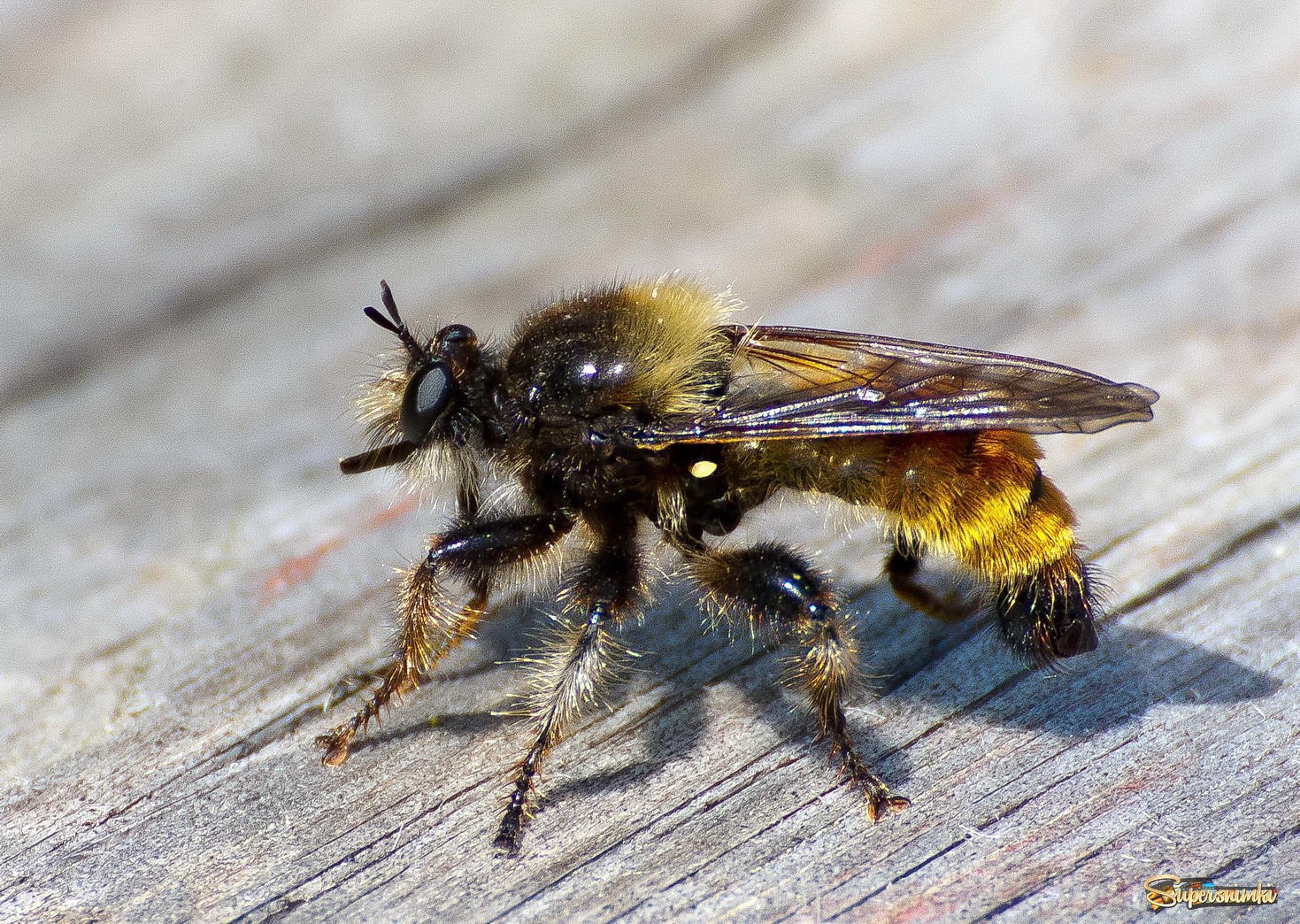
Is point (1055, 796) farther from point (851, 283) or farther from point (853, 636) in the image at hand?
point (851, 283)

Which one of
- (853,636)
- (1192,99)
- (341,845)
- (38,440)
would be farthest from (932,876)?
(1192,99)

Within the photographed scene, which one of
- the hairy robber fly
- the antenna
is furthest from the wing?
the antenna

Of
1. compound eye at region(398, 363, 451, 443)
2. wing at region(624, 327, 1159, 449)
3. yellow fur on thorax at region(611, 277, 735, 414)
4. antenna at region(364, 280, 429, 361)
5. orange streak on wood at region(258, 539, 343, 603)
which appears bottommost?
wing at region(624, 327, 1159, 449)

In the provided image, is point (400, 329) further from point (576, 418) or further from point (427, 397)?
point (576, 418)

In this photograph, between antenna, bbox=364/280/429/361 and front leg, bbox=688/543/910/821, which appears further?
antenna, bbox=364/280/429/361

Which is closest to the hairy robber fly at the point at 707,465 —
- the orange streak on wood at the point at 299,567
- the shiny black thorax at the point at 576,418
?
the shiny black thorax at the point at 576,418

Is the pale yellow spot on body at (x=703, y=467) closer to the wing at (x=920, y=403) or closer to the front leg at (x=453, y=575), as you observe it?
the wing at (x=920, y=403)

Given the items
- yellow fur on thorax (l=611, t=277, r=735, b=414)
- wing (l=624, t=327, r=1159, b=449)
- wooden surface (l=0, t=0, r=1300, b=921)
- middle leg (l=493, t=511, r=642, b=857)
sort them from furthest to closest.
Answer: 1. yellow fur on thorax (l=611, t=277, r=735, b=414)
2. wing (l=624, t=327, r=1159, b=449)
3. middle leg (l=493, t=511, r=642, b=857)
4. wooden surface (l=0, t=0, r=1300, b=921)

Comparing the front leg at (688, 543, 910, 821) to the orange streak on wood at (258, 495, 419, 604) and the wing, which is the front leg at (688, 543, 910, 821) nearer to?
the wing
